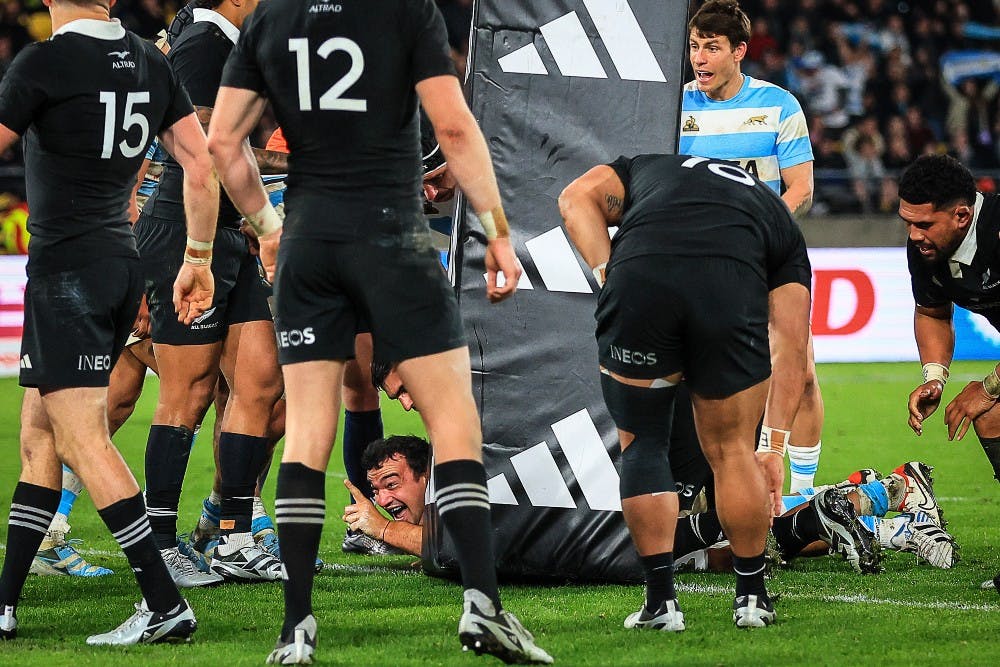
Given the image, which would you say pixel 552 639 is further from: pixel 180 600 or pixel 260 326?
pixel 260 326

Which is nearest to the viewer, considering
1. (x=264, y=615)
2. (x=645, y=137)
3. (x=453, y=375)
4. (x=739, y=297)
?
(x=453, y=375)

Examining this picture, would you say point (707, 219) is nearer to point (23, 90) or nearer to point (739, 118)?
point (23, 90)

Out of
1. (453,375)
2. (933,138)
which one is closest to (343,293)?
(453,375)

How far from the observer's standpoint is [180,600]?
4.07 meters

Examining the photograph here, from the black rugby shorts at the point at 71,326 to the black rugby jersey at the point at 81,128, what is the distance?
0.16 feet

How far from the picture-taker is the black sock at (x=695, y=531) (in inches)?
203

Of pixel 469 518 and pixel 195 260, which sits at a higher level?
pixel 195 260

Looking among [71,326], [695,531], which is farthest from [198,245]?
[695,531]

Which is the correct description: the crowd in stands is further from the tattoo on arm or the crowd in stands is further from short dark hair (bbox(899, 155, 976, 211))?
the tattoo on arm

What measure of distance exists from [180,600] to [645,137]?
2.45 m

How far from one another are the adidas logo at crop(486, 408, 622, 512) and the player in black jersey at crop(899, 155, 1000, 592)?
1.21m

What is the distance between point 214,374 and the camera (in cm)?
534

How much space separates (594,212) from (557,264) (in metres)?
0.94

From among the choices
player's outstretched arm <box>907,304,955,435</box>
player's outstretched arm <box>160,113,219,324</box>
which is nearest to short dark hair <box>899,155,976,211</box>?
player's outstretched arm <box>907,304,955,435</box>
